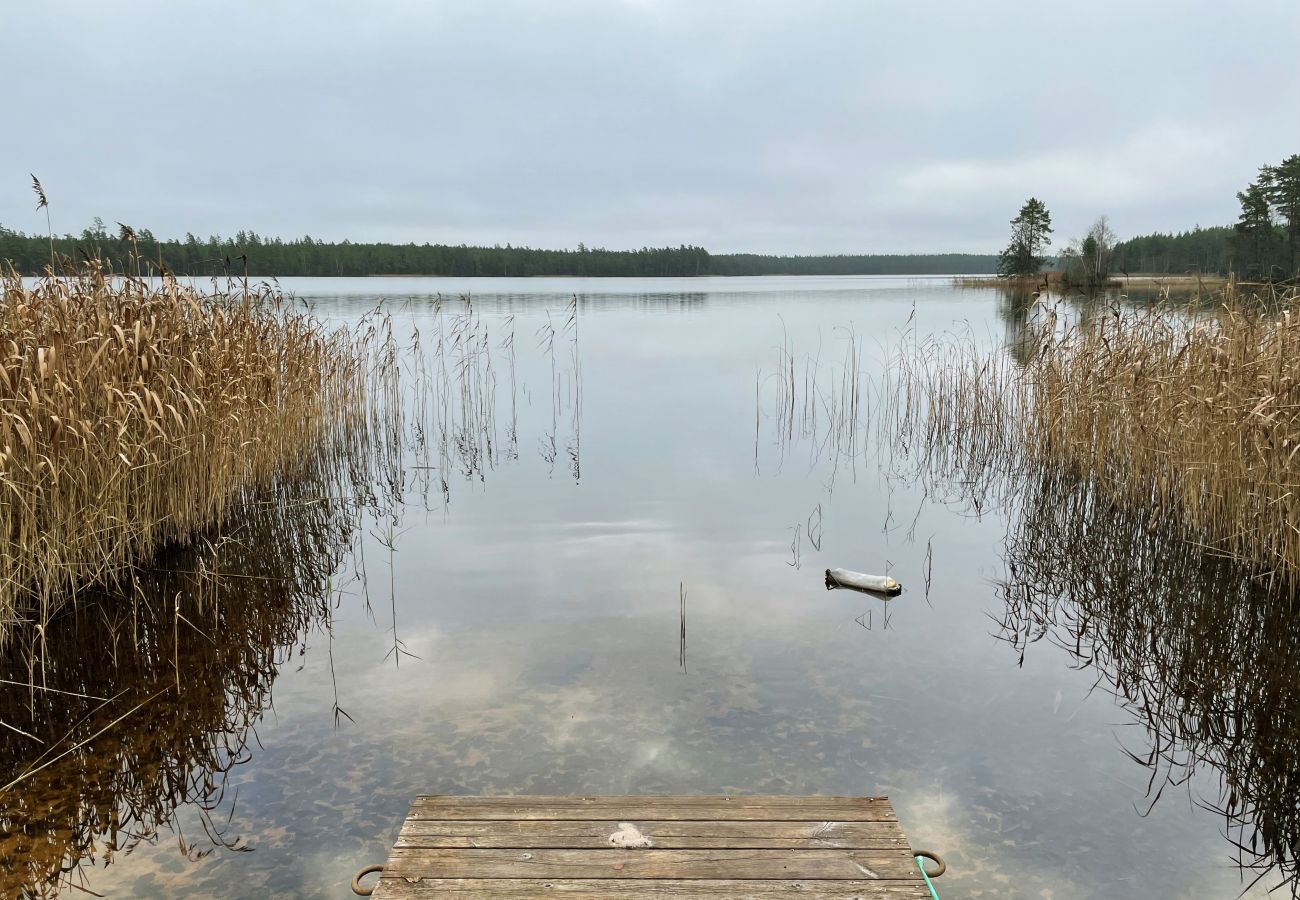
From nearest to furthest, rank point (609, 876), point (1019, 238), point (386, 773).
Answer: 1. point (609, 876)
2. point (386, 773)
3. point (1019, 238)

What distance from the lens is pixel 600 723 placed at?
4219 mm

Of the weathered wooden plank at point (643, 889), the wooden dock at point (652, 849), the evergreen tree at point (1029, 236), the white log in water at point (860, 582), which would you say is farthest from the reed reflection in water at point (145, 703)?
the evergreen tree at point (1029, 236)

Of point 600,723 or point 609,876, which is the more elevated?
point 609,876

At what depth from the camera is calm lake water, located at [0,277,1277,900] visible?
130 inches

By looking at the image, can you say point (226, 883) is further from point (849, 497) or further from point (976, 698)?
point (849, 497)

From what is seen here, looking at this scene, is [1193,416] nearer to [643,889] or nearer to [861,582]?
[861,582]

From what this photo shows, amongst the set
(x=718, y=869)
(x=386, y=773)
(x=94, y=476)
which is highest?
(x=94, y=476)

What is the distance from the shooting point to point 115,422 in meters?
5.01

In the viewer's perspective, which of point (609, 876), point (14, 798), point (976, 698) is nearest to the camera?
point (609, 876)

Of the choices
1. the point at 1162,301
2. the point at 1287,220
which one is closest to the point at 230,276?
the point at 1162,301

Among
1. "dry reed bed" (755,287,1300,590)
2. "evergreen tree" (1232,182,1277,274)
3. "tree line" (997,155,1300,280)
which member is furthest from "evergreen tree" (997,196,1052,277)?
"dry reed bed" (755,287,1300,590)

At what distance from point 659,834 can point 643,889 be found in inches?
12.0

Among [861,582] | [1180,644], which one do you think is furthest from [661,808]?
[1180,644]

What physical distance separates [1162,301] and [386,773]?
810cm
